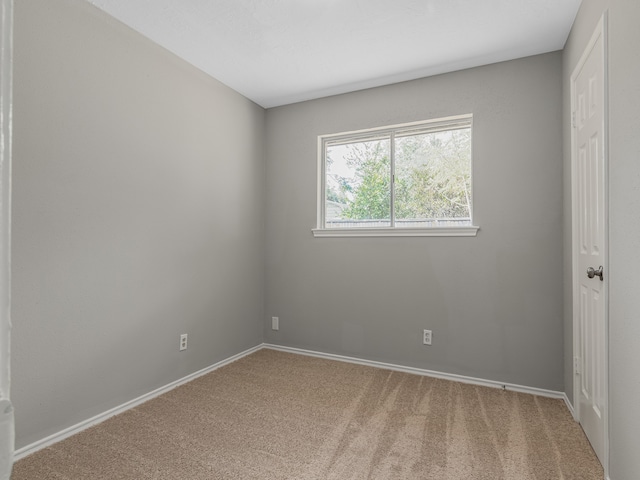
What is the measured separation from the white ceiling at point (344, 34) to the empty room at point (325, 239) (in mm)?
19

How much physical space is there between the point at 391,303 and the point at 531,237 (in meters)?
1.19

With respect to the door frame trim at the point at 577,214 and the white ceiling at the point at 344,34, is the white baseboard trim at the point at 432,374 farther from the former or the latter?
the white ceiling at the point at 344,34

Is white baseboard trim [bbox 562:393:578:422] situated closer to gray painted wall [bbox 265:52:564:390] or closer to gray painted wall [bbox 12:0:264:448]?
gray painted wall [bbox 265:52:564:390]

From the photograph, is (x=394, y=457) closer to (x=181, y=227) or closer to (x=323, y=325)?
(x=323, y=325)

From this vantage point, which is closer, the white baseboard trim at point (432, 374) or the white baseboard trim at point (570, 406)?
the white baseboard trim at point (570, 406)

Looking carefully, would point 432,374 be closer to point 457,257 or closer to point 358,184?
point 457,257

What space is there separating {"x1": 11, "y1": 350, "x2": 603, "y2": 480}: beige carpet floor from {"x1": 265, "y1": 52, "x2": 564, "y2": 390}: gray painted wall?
1.31 feet

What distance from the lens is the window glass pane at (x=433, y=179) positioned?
2.95 metres

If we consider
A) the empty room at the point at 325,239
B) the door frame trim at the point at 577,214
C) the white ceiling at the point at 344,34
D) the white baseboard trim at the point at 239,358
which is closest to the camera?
the door frame trim at the point at 577,214

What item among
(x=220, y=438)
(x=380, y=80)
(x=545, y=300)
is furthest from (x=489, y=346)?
(x=380, y=80)

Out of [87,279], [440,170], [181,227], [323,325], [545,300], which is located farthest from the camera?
[323,325]

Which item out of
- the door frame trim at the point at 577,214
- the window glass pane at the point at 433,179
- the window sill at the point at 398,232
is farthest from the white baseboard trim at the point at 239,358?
the window glass pane at the point at 433,179

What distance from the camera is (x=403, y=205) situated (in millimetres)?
3186

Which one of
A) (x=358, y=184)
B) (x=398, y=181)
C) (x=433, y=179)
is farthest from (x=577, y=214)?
(x=358, y=184)
